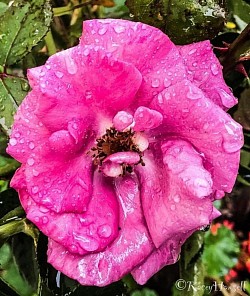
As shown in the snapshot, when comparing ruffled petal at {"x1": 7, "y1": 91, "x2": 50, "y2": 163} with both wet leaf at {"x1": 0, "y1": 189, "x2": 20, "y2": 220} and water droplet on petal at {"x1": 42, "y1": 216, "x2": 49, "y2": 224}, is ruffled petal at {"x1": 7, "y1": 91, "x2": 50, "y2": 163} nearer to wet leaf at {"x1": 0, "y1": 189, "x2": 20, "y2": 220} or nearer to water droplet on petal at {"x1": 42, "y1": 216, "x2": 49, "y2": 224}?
water droplet on petal at {"x1": 42, "y1": 216, "x2": 49, "y2": 224}

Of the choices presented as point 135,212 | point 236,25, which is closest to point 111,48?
point 135,212

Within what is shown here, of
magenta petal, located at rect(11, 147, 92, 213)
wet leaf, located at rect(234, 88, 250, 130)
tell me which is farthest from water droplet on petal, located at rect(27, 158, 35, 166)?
wet leaf, located at rect(234, 88, 250, 130)

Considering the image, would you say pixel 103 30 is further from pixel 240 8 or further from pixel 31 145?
pixel 240 8

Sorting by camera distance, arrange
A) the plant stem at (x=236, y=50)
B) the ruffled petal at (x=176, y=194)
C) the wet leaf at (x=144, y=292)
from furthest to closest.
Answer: the wet leaf at (x=144, y=292) → the plant stem at (x=236, y=50) → the ruffled petal at (x=176, y=194)

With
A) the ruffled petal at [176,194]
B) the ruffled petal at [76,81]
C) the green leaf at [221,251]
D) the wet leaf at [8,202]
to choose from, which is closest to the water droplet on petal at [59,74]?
the ruffled petal at [76,81]

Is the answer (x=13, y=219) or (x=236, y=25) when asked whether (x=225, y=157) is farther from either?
(x=236, y=25)

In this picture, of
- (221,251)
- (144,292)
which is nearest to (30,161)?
(144,292)

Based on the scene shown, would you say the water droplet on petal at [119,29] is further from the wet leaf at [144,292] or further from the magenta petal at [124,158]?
the wet leaf at [144,292]
